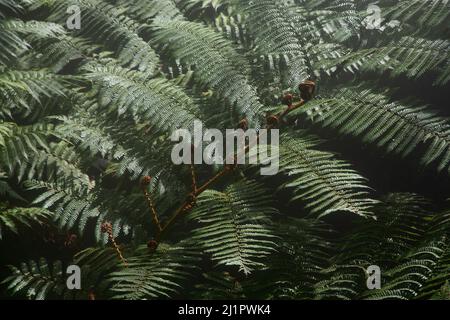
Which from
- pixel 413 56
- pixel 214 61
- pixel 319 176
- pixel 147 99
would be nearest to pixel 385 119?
pixel 413 56

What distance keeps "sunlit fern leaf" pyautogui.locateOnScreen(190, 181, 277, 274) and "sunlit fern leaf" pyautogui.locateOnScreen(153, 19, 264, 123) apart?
0.34 metres

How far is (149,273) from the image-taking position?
154cm

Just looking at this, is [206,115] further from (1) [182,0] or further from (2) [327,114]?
(1) [182,0]

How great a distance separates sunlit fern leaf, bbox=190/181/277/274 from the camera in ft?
5.00

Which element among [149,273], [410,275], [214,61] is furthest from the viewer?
[214,61]

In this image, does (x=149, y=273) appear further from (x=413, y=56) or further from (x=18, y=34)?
(x=18, y=34)

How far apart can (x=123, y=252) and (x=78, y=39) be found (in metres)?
1.19

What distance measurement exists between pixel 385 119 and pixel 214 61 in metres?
0.73

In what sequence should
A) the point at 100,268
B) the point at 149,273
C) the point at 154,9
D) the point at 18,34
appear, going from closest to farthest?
the point at 149,273
the point at 100,268
the point at 18,34
the point at 154,9

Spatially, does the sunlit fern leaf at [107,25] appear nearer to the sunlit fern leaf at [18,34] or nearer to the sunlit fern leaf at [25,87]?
the sunlit fern leaf at [18,34]

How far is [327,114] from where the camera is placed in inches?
73.9

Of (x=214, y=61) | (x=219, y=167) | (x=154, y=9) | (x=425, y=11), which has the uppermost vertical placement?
(x=154, y=9)
